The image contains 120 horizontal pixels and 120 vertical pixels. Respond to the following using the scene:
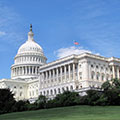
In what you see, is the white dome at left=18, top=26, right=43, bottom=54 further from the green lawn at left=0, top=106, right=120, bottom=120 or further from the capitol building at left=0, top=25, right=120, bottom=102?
the green lawn at left=0, top=106, right=120, bottom=120

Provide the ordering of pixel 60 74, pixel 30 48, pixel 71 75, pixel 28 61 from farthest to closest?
pixel 30 48 < pixel 28 61 < pixel 60 74 < pixel 71 75

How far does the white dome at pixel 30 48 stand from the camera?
→ 18650cm

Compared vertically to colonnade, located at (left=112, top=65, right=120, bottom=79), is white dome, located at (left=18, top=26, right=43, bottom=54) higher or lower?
higher

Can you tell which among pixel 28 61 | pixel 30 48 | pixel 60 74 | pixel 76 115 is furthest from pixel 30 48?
pixel 76 115

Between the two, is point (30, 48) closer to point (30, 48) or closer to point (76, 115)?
point (30, 48)

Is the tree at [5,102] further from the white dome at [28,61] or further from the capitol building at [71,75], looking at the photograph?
the white dome at [28,61]

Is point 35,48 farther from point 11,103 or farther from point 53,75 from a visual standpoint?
point 11,103

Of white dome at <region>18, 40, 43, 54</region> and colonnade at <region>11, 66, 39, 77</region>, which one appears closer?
colonnade at <region>11, 66, 39, 77</region>

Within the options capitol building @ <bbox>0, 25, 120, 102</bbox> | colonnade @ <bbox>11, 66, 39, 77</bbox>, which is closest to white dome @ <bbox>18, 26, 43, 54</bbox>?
colonnade @ <bbox>11, 66, 39, 77</bbox>

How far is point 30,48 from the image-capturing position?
7357 inches

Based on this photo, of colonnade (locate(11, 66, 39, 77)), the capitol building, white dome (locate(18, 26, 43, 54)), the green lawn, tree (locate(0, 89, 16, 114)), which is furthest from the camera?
white dome (locate(18, 26, 43, 54))

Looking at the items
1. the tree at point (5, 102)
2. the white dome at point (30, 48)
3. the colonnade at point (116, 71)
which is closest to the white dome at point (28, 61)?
the white dome at point (30, 48)

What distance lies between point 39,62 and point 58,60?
5038 cm

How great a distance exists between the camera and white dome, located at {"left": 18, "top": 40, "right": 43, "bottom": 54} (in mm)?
186500
